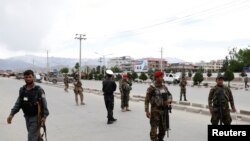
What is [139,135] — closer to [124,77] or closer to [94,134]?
[94,134]

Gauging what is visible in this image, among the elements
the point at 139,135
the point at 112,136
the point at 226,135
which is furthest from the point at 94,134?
the point at 226,135

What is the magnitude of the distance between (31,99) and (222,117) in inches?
161

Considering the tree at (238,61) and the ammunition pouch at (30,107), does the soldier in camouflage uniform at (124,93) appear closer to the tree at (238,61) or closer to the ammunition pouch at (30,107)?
the ammunition pouch at (30,107)

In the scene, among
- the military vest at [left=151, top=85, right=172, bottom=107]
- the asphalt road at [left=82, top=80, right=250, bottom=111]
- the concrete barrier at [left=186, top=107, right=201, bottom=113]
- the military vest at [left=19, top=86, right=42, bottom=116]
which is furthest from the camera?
the asphalt road at [left=82, top=80, right=250, bottom=111]

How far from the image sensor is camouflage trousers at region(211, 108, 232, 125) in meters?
7.86

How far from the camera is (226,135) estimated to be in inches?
220

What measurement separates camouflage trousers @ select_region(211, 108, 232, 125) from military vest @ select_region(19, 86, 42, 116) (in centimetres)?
385

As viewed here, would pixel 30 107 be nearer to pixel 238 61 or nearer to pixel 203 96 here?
pixel 203 96

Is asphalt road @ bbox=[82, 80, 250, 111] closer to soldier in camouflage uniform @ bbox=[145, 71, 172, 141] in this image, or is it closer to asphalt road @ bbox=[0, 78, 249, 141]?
asphalt road @ bbox=[0, 78, 249, 141]

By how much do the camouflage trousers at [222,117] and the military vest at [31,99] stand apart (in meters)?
3.85

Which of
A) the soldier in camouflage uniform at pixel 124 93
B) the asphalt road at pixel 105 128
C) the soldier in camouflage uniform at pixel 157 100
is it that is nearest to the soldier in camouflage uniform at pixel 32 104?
the soldier in camouflage uniform at pixel 157 100

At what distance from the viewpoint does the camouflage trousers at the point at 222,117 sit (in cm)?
786

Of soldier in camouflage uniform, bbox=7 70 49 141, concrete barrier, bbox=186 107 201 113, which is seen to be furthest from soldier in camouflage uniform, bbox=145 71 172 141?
concrete barrier, bbox=186 107 201 113

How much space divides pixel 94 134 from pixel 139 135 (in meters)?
1.19
